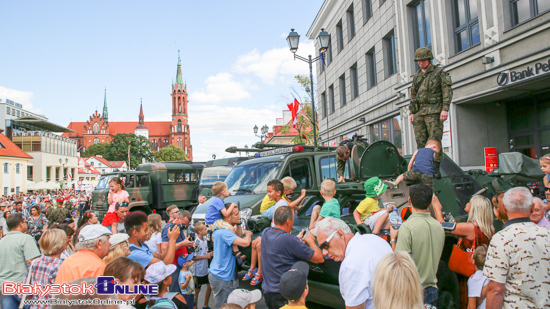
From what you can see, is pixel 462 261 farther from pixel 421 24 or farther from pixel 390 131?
pixel 390 131

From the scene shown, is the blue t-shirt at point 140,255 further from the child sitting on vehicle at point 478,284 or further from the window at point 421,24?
the window at point 421,24

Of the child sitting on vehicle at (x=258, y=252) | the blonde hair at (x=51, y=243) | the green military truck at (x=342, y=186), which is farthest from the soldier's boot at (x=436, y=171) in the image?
the blonde hair at (x=51, y=243)

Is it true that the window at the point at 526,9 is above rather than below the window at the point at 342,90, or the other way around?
below

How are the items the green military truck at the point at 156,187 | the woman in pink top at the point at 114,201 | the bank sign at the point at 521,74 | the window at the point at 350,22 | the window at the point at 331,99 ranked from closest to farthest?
the bank sign at the point at 521,74 → the woman in pink top at the point at 114,201 → the green military truck at the point at 156,187 → the window at the point at 350,22 → the window at the point at 331,99

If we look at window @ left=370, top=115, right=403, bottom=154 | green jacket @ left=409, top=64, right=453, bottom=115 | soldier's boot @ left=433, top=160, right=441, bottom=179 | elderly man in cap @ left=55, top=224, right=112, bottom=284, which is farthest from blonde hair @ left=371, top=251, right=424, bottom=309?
window @ left=370, top=115, right=403, bottom=154

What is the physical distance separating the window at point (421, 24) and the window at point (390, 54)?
1.94 m

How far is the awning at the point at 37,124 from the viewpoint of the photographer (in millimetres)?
69938

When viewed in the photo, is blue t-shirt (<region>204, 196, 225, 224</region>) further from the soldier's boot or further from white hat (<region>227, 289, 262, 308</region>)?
the soldier's boot

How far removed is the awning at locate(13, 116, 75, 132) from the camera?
229 feet

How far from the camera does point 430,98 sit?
20.0 feet

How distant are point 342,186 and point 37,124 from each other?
83.6m

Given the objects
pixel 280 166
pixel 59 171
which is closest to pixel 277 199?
pixel 280 166

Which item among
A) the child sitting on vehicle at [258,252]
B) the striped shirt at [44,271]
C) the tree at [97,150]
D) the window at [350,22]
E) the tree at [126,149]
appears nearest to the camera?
the striped shirt at [44,271]

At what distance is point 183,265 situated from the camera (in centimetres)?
538
